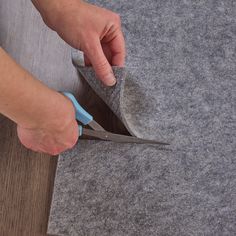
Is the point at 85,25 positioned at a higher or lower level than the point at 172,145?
higher

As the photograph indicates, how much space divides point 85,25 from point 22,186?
40cm

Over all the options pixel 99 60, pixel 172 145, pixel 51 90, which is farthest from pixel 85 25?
pixel 172 145

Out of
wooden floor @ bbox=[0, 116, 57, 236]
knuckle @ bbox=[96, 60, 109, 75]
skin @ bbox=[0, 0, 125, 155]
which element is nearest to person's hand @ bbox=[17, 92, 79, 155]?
skin @ bbox=[0, 0, 125, 155]

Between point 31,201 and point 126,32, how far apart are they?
1.41ft

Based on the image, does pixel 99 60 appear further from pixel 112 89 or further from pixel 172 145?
pixel 172 145

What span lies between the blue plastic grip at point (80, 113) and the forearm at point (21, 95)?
10 cm

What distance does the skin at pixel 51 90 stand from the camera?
503 mm

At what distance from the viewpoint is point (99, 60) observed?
2.22ft

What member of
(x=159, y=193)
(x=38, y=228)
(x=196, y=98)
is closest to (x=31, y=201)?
(x=38, y=228)

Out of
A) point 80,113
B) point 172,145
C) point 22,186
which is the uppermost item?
point 80,113

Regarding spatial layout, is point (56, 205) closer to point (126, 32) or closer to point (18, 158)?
point (18, 158)

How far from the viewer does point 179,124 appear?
864 millimetres

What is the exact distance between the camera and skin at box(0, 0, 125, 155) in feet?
1.65

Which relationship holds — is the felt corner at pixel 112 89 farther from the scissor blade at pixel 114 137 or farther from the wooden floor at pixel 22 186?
the wooden floor at pixel 22 186
